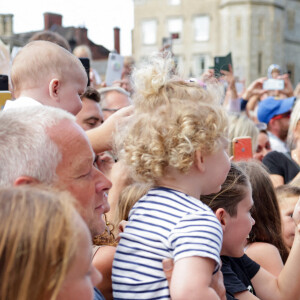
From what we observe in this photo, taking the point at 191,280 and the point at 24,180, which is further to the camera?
the point at 191,280

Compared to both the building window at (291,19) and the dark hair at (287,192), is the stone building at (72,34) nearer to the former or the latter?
the building window at (291,19)

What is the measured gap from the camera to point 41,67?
2416 millimetres

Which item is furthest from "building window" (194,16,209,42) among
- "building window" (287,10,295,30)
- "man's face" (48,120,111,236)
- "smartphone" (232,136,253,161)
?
"man's face" (48,120,111,236)

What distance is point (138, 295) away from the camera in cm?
170

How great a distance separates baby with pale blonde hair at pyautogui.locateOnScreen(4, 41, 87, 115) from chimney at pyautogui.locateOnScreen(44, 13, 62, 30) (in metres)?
47.7

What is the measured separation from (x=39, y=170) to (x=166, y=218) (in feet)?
1.50

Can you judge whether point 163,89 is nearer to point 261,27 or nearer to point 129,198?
point 129,198

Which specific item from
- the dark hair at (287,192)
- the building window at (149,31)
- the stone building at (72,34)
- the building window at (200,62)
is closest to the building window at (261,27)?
the building window at (200,62)

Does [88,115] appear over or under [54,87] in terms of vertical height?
under

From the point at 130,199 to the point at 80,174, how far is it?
0.72 metres

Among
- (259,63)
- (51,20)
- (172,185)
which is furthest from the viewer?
(51,20)

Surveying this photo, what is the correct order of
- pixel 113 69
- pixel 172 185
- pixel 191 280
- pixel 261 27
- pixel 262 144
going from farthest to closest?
pixel 261 27, pixel 113 69, pixel 262 144, pixel 172 185, pixel 191 280

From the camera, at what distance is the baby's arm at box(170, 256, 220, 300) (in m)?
1.57

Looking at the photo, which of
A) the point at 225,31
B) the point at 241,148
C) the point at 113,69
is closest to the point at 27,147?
the point at 241,148
